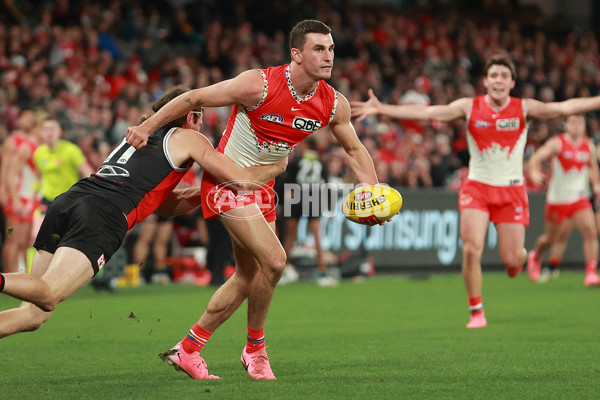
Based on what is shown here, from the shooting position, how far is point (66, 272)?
6.06m

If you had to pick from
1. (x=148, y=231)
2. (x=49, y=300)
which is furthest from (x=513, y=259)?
(x=148, y=231)

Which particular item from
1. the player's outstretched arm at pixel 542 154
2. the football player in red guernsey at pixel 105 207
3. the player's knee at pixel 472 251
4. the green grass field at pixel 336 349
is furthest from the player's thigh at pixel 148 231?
the football player in red guernsey at pixel 105 207

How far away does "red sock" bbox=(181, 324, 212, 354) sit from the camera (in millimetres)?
7008

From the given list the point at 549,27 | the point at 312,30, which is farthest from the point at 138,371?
the point at 549,27

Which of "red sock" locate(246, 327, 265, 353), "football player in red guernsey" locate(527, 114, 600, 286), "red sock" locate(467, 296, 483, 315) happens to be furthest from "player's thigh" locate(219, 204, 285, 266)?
"football player in red guernsey" locate(527, 114, 600, 286)

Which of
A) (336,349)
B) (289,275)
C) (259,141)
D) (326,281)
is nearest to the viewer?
(259,141)

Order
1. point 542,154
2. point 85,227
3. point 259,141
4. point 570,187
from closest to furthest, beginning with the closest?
point 85,227
point 259,141
point 542,154
point 570,187

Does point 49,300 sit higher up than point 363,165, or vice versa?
point 363,165

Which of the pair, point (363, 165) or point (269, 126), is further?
point (363, 165)

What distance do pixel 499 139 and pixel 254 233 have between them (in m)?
4.73

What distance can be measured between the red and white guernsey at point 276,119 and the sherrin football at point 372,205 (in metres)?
0.61

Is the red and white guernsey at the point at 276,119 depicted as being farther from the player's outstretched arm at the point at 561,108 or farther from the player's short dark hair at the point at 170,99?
the player's outstretched arm at the point at 561,108

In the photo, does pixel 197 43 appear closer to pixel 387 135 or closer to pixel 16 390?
pixel 387 135

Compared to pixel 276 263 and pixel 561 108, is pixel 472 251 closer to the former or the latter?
pixel 561 108
